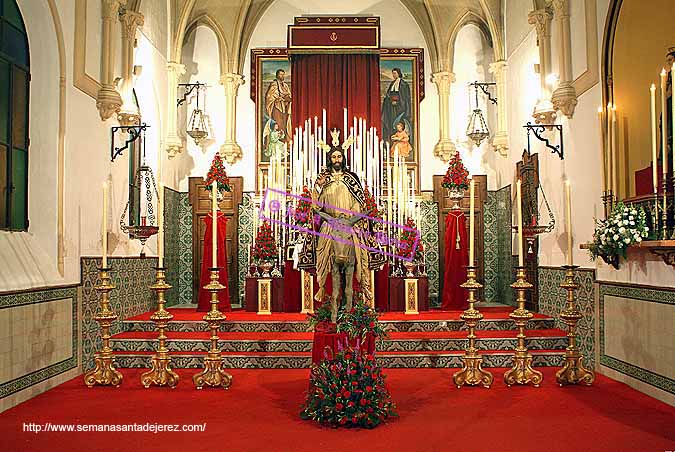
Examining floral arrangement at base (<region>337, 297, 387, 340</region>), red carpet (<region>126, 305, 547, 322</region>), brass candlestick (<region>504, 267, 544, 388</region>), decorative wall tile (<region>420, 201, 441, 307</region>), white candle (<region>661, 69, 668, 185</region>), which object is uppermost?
white candle (<region>661, 69, 668, 185</region>)

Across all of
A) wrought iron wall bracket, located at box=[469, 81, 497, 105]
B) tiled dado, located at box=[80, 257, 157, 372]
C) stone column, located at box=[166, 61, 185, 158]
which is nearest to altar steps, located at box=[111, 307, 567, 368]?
tiled dado, located at box=[80, 257, 157, 372]

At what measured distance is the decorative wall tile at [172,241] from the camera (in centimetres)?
1255

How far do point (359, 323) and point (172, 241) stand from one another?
749 centimetres

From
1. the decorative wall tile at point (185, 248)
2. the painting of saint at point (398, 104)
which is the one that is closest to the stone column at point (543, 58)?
the painting of saint at point (398, 104)

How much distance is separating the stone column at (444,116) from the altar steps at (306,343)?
4.93 m

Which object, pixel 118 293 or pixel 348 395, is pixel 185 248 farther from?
pixel 348 395

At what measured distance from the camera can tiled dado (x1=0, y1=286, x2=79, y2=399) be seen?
6387mm

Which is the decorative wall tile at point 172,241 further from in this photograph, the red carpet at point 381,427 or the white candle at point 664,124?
the white candle at point 664,124

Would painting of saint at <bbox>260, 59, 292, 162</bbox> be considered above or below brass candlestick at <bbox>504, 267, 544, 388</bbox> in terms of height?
above

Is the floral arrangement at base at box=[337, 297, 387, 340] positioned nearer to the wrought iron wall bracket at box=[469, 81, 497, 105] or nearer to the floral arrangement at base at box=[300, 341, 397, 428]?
the floral arrangement at base at box=[300, 341, 397, 428]

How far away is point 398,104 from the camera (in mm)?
13531

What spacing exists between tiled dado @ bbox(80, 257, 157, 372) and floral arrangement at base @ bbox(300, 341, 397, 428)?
3.75 meters

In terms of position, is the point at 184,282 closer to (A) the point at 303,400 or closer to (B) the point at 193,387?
(B) the point at 193,387

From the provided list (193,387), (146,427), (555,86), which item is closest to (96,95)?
(193,387)
